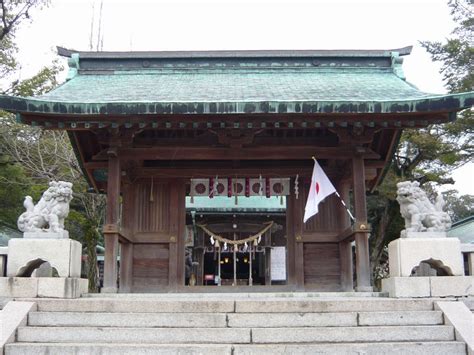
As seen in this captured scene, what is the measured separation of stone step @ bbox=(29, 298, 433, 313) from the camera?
7285mm

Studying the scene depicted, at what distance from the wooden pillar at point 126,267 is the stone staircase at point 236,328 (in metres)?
4.27

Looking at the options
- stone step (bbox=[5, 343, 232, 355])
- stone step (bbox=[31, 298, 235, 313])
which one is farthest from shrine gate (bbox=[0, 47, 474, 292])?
stone step (bbox=[5, 343, 232, 355])

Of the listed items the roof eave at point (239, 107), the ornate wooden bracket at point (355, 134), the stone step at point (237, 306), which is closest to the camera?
the stone step at point (237, 306)

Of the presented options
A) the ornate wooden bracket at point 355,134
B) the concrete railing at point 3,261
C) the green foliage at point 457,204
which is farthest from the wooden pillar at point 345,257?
the green foliage at point 457,204

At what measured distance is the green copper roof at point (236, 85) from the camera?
9141 millimetres

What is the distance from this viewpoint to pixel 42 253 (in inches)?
325

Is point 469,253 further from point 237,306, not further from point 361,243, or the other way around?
point 237,306

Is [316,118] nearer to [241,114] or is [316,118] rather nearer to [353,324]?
[241,114]

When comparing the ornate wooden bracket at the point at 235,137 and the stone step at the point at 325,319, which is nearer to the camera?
the stone step at the point at 325,319

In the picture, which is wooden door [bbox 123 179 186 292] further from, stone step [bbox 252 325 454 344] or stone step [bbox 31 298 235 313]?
stone step [bbox 252 325 454 344]

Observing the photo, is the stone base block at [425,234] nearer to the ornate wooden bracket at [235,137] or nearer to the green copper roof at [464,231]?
the ornate wooden bracket at [235,137]

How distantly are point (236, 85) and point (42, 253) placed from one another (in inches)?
227

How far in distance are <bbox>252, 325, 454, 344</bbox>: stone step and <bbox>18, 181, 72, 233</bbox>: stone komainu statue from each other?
151 inches

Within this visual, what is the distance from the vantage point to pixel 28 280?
7887mm
